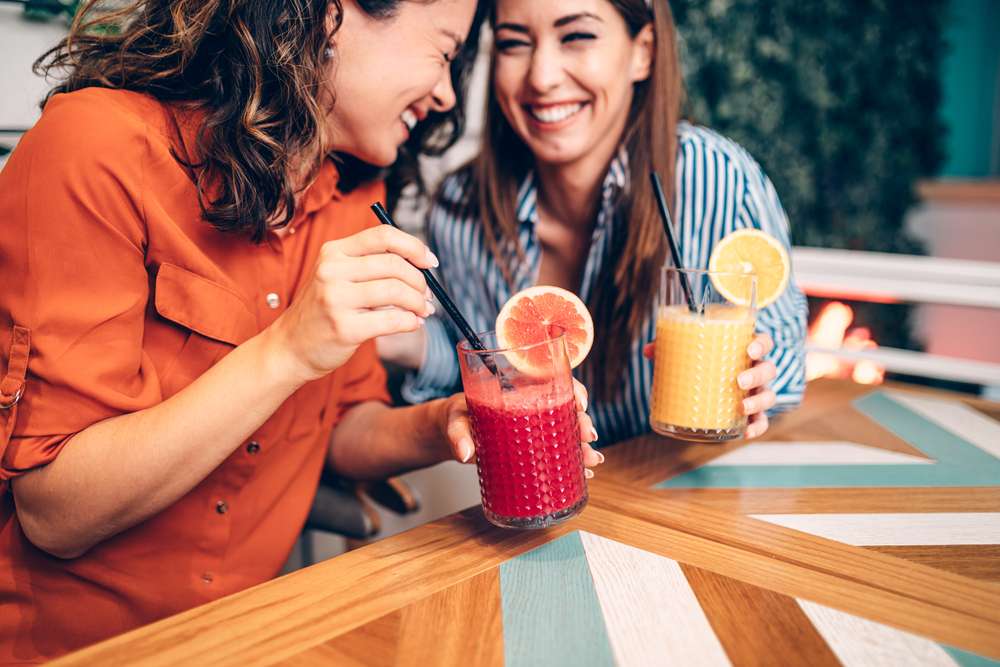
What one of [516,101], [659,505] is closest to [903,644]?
[659,505]

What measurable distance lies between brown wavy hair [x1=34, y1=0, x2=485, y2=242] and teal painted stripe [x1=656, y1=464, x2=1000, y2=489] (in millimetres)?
926

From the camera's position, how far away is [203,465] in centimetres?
122

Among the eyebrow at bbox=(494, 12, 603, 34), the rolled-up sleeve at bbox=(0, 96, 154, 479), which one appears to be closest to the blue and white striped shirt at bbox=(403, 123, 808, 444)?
the eyebrow at bbox=(494, 12, 603, 34)

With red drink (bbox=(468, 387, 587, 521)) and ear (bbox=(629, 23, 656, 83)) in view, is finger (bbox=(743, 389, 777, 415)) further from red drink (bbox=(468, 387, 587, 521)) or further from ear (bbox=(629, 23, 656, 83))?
ear (bbox=(629, 23, 656, 83))

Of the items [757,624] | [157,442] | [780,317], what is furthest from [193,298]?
[780,317]

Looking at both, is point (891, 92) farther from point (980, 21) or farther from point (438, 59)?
point (438, 59)

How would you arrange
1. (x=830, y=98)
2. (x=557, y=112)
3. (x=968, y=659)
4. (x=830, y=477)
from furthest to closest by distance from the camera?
(x=830, y=98) → (x=557, y=112) → (x=830, y=477) → (x=968, y=659)

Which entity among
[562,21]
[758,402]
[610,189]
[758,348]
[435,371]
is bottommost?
[435,371]

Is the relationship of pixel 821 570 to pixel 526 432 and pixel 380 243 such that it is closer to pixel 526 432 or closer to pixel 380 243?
pixel 526 432

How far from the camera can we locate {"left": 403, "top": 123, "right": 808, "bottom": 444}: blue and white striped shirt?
1.97 meters

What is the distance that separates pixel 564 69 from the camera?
1942 millimetres

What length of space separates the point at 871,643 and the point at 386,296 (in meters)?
0.78

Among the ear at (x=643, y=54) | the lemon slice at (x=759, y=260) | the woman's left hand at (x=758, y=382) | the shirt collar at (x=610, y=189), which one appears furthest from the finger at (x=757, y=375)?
the ear at (x=643, y=54)

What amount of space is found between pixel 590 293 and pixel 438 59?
0.80m
